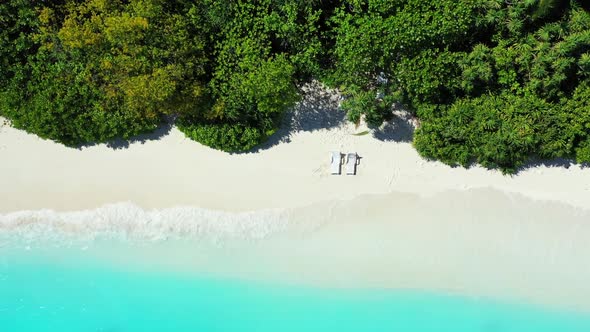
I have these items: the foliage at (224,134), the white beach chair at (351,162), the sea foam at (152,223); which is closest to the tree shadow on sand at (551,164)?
the white beach chair at (351,162)

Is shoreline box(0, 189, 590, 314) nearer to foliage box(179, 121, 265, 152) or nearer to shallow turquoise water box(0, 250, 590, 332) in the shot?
shallow turquoise water box(0, 250, 590, 332)

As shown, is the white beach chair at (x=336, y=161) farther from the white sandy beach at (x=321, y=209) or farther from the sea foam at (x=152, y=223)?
the sea foam at (x=152, y=223)

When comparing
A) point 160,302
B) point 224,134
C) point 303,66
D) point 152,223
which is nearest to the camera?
point 303,66

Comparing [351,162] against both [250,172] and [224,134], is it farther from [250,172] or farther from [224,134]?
[224,134]

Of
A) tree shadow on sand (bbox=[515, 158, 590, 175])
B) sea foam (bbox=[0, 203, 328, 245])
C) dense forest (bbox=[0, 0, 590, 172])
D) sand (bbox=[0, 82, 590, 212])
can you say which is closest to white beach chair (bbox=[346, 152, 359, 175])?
sand (bbox=[0, 82, 590, 212])

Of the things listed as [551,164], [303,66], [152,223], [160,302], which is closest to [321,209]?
[303,66]

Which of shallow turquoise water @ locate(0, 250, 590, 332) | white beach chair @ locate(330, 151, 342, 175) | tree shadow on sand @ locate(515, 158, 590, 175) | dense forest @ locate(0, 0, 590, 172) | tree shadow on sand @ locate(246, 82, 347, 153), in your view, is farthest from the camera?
shallow turquoise water @ locate(0, 250, 590, 332)

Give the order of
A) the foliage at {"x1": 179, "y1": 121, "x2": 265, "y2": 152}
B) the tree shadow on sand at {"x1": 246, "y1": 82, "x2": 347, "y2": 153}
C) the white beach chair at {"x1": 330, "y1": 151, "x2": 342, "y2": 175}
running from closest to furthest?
the foliage at {"x1": 179, "y1": 121, "x2": 265, "y2": 152}, the white beach chair at {"x1": 330, "y1": 151, "x2": 342, "y2": 175}, the tree shadow on sand at {"x1": 246, "y1": 82, "x2": 347, "y2": 153}
